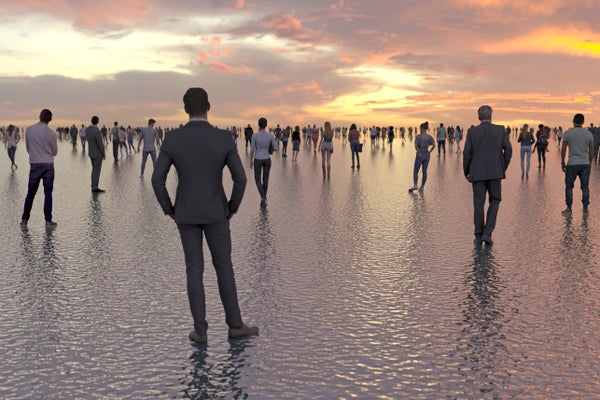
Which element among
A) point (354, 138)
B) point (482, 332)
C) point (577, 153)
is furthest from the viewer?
point (354, 138)

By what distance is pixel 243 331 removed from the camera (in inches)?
208

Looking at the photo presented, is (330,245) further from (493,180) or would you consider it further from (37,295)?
(37,295)

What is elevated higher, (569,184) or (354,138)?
(354,138)

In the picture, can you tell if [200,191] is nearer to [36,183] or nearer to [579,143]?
[36,183]

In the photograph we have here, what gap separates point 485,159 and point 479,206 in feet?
2.32

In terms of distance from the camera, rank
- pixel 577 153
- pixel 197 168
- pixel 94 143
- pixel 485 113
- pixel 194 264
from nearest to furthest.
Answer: pixel 197 168 < pixel 194 264 < pixel 485 113 < pixel 577 153 < pixel 94 143

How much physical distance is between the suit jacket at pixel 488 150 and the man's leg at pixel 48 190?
22.9ft

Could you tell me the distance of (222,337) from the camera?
5.33m

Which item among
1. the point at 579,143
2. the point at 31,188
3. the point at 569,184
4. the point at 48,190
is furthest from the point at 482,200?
the point at 31,188

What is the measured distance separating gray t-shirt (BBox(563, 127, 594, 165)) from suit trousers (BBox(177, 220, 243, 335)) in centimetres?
948

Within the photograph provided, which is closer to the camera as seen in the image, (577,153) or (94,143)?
(577,153)

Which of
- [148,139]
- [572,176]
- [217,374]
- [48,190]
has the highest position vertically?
[148,139]

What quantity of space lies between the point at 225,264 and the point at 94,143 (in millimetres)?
12931

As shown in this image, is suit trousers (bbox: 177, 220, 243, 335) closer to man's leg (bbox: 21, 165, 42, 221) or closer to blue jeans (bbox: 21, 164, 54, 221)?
blue jeans (bbox: 21, 164, 54, 221)
